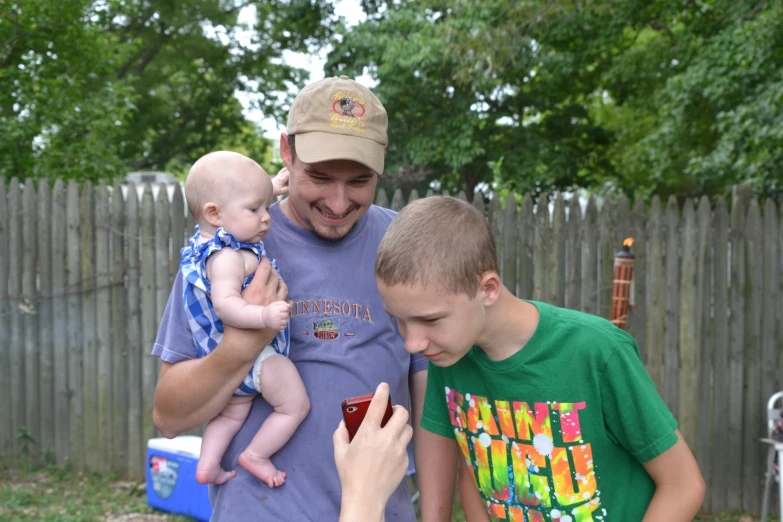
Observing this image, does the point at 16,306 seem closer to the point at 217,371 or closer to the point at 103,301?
the point at 103,301

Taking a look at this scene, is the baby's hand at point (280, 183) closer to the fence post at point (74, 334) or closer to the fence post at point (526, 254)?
the fence post at point (526, 254)

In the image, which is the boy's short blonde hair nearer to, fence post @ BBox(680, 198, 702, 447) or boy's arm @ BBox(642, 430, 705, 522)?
boy's arm @ BBox(642, 430, 705, 522)

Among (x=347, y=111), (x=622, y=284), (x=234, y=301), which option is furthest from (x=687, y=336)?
(x=234, y=301)

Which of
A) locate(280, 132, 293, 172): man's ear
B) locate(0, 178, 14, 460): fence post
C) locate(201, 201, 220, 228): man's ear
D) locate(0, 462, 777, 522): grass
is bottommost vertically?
locate(0, 462, 777, 522): grass

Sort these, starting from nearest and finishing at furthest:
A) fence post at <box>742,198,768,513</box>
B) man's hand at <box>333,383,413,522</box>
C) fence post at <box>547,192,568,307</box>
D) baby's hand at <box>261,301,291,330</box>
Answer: man's hand at <box>333,383,413,522</box>, baby's hand at <box>261,301,291,330</box>, fence post at <box>742,198,768,513</box>, fence post at <box>547,192,568,307</box>

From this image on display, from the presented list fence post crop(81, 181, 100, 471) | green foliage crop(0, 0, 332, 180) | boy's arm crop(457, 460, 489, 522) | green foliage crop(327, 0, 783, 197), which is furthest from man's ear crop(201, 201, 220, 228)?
green foliage crop(0, 0, 332, 180)

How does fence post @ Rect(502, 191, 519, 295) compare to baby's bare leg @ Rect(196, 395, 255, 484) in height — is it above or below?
above

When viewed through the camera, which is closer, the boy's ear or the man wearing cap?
the boy's ear

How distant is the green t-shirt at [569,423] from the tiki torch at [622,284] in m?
3.83

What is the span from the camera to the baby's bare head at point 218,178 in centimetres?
225

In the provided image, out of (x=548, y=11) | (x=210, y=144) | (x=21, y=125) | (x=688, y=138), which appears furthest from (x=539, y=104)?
(x=21, y=125)

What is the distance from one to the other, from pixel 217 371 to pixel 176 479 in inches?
159

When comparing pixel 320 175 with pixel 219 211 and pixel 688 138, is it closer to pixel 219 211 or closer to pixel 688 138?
pixel 219 211

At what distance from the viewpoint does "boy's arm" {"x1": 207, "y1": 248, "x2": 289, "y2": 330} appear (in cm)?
195
